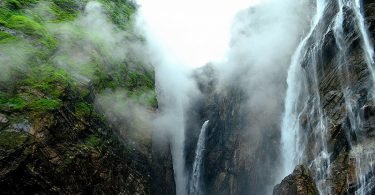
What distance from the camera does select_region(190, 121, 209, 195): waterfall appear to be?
31952 mm

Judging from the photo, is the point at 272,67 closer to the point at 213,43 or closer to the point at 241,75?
the point at 241,75

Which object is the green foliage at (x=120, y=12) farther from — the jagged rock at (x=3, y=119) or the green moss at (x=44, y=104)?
the jagged rock at (x=3, y=119)

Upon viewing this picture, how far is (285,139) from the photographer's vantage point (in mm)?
30844

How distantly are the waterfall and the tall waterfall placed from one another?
7123mm

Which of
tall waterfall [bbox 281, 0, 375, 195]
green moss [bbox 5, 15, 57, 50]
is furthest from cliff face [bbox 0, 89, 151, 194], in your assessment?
tall waterfall [bbox 281, 0, 375, 195]

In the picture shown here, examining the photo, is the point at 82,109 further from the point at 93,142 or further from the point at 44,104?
the point at 44,104

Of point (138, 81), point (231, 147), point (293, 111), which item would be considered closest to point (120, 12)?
point (138, 81)

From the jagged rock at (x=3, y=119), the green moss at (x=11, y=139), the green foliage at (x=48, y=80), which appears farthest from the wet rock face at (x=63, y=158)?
the green foliage at (x=48, y=80)

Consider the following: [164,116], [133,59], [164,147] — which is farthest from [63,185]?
[164,116]

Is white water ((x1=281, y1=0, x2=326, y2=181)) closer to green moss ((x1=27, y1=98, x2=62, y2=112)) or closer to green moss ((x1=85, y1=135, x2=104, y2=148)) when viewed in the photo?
green moss ((x1=85, y1=135, x2=104, y2=148))

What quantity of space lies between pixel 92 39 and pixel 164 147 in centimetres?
892

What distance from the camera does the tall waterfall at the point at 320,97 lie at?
21.5 metres

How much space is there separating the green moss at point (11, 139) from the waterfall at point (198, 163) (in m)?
19.6

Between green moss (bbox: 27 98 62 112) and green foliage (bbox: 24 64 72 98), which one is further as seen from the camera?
green foliage (bbox: 24 64 72 98)
